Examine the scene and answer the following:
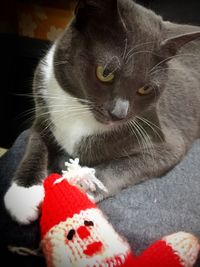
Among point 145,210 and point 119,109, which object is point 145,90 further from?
point 145,210

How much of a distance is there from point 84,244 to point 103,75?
16.3 inches

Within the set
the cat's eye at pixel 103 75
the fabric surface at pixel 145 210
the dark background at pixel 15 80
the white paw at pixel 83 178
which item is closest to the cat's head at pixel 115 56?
the cat's eye at pixel 103 75

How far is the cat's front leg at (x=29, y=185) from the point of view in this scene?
3.33 feet

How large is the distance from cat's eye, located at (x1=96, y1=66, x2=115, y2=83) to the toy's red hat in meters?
0.27

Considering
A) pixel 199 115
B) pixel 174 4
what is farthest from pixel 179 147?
pixel 174 4

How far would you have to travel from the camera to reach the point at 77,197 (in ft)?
3.03

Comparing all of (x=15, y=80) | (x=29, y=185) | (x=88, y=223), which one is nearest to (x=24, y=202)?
(x=29, y=185)

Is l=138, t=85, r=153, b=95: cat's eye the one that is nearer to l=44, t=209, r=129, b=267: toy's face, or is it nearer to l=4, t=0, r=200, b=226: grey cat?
l=4, t=0, r=200, b=226: grey cat

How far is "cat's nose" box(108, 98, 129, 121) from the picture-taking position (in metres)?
1.01

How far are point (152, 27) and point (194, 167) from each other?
51cm

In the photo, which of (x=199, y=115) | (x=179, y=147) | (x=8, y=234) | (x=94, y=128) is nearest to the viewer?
(x=8, y=234)

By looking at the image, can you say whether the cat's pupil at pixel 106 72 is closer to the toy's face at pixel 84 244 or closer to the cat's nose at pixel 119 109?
the cat's nose at pixel 119 109

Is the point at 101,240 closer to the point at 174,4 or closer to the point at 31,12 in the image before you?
the point at 174,4

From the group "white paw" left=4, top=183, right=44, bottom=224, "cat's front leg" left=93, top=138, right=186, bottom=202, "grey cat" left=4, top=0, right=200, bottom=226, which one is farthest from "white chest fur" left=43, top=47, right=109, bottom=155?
"white paw" left=4, top=183, right=44, bottom=224
